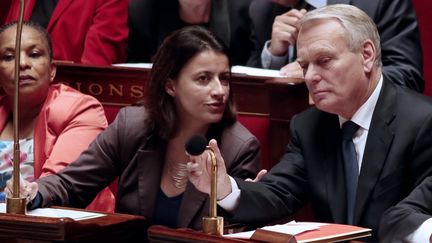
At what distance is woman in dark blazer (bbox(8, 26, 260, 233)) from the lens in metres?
2.41

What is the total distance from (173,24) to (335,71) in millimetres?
1136

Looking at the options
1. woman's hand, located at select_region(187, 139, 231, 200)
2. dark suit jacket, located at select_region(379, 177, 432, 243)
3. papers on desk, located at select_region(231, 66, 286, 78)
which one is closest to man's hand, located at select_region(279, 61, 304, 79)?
papers on desk, located at select_region(231, 66, 286, 78)

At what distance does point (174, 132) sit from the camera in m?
2.45

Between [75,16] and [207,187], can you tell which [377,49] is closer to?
[207,187]

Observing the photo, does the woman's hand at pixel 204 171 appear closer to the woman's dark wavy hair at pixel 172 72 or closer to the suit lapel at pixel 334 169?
the suit lapel at pixel 334 169

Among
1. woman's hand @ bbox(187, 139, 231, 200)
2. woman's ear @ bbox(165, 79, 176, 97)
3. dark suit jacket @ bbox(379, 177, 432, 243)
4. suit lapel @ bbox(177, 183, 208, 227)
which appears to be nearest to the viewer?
dark suit jacket @ bbox(379, 177, 432, 243)

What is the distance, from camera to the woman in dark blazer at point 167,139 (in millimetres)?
2406

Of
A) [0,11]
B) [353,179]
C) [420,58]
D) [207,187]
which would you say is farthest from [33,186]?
[0,11]

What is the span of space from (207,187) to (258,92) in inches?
24.9

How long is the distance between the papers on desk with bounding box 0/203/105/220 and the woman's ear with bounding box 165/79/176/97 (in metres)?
0.45

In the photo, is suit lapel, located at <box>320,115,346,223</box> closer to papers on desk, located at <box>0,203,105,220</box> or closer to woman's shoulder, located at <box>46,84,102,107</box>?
papers on desk, located at <box>0,203,105,220</box>

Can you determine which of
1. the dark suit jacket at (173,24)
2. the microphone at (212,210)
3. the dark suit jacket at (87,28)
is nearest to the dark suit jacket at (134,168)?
the microphone at (212,210)

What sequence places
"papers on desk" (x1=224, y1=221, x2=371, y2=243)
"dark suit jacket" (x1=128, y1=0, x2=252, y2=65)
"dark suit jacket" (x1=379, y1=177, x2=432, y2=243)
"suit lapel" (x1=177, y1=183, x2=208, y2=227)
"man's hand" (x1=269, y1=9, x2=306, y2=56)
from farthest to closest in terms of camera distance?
"dark suit jacket" (x1=128, y1=0, x2=252, y2=65) < "man's hand" (x1=269, y1=9, x2=306, y2=56) < "suit lapel" (x1=177, y1=183, x2=208, y2=227) < "dark suit jacket" (x1=379, y1=177, x2=432, y2=243) < "papers on desk" (x1=224, y1=221, x2=371, y2=243)

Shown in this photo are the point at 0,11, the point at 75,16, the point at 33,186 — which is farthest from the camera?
the point at 0,11
